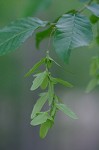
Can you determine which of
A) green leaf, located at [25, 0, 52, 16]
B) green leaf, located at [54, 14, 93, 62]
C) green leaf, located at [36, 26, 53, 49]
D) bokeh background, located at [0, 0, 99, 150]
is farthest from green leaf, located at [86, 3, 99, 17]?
bokeh background, located at [0, 0, 99, 150]

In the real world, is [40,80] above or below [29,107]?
below

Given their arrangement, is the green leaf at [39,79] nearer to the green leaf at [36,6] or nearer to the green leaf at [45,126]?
the green leaf at [45,126]

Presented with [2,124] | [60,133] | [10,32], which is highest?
[2,124]

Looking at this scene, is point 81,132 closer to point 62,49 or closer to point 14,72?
point 14,72

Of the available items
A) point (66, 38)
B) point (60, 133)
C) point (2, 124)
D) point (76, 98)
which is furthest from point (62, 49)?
point (76, 98)

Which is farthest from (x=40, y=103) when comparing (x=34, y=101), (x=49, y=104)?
(x=34, y=101)

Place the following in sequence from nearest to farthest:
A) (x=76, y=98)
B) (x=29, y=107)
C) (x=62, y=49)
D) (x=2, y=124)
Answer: (x=62, y=49) < (x=29, y=107) < (x=2, y=124) < (x=76, y=98)

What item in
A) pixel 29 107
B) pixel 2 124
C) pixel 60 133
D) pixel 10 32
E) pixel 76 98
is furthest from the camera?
pixel 76 98

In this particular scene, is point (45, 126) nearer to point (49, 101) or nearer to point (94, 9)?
point (49, 101)
